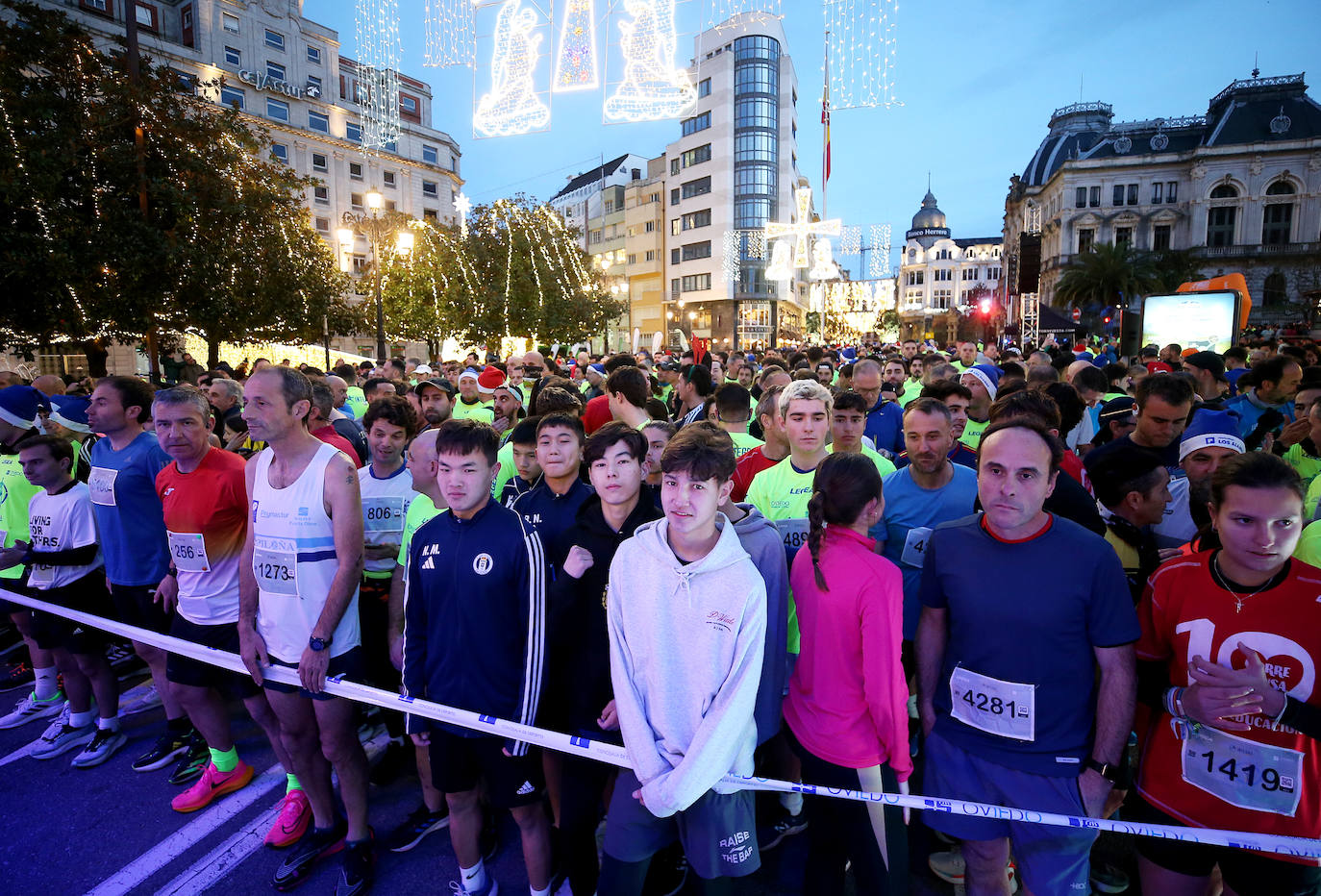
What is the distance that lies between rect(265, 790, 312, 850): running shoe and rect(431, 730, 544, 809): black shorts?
1.29 metres

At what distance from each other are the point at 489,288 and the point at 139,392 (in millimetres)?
24711

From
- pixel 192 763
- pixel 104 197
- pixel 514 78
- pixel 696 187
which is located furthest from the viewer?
pixel 696 187

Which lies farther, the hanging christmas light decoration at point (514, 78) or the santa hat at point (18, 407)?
the hanging christmas light decoration at point (514, 78)

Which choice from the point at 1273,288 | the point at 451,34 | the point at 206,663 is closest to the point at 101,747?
the point at 206,663

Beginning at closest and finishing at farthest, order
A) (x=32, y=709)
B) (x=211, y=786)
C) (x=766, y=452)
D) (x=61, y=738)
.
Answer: (x=211, y=786) → (x=61, y=738) → (x=766, y=452) → (x=32, y=709)

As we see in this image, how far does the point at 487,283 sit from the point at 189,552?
86.2 ft

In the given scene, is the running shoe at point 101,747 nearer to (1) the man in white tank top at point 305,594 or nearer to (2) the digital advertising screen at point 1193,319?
(1) the man in white tank top at point 305,594

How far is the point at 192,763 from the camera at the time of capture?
4.27 m

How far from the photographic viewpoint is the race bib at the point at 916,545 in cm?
348

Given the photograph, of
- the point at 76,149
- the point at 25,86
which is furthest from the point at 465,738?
the point at 25,86

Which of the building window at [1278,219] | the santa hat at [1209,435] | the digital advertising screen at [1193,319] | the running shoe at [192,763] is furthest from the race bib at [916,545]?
the building window at [1278,219]

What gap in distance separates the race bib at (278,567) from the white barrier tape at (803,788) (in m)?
0.42

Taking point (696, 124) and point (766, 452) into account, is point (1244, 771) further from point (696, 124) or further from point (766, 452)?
point (696, 124)

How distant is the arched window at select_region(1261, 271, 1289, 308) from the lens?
57.7 metres
